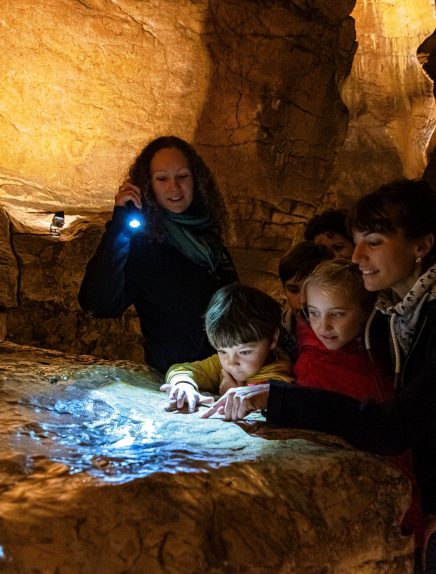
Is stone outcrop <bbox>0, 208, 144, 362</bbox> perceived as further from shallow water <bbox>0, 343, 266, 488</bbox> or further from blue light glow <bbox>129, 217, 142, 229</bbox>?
Answer: blue light glow <bbox>129, 217, 142, 229</bbox>

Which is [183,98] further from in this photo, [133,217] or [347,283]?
[347,283]

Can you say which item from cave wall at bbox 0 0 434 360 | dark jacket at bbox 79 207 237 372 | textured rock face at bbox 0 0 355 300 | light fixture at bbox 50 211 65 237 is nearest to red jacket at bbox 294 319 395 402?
dark jacket at bbox 79 207 237 372

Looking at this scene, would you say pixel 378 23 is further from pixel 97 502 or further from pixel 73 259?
pixel 97 502

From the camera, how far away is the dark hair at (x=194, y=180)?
327 cm

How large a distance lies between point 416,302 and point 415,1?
10.2m

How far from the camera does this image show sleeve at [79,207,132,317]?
3.06 metres

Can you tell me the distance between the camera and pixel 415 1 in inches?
417

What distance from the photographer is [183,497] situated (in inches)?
61.4

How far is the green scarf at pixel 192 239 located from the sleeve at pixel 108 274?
25cm

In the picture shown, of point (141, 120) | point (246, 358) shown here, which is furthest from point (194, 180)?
point (141, 120)

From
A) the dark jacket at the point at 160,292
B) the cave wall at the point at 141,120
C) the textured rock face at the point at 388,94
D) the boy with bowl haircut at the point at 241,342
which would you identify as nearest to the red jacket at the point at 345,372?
the boy with bowl haircut at the point at 241,342

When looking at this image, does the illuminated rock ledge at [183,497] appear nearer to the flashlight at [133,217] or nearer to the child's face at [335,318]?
the child's face at [335,318]

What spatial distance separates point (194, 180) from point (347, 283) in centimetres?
127

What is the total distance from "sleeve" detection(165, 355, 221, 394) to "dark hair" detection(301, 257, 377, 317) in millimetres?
687
